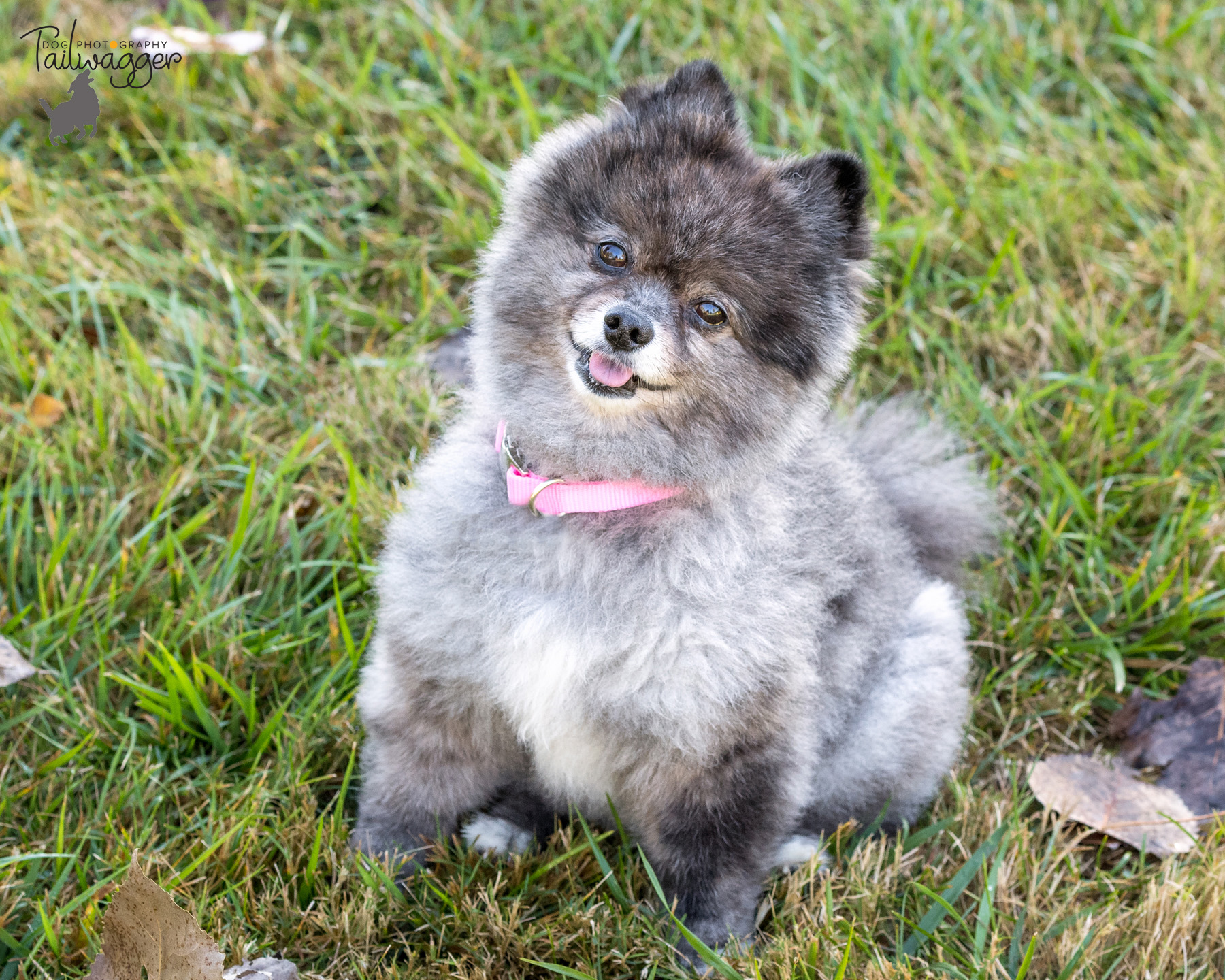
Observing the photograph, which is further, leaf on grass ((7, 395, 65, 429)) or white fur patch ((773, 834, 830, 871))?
leaf on grass ((7, 395, 65, 429))

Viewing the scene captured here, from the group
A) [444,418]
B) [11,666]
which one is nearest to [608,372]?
[444,418]

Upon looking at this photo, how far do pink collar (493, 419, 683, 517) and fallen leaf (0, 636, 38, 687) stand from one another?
1.52 m

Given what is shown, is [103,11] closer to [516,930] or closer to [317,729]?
[317,729]

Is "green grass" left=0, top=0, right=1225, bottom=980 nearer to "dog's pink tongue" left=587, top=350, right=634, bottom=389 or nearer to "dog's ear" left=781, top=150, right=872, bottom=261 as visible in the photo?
"dog's pink tongue" left=587, top=350, right=634, bottom=389

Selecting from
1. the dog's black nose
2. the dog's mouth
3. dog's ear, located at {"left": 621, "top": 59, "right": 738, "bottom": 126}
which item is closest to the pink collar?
the dog's mouth

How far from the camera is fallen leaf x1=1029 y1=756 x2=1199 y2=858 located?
10.8ft

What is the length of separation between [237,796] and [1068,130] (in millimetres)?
4185

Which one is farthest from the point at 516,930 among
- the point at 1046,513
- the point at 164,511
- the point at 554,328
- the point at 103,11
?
the point at 103,11

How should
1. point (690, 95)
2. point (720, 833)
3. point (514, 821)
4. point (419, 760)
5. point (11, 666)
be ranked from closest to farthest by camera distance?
point (690, 95) < point (720, 833) < point (419, 760) < point (11, 666) < point (514, 821)

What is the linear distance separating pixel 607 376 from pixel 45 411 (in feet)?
7.55

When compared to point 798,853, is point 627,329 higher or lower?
higher

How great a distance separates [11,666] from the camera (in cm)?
320

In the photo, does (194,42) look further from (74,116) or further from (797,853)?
(797,853)

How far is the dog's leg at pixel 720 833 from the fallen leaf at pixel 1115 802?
3.01ft
